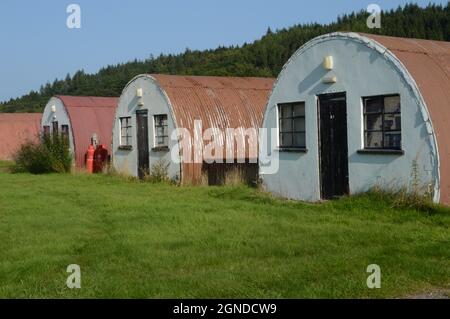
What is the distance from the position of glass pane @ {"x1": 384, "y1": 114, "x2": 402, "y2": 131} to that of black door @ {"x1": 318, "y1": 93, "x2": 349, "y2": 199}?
1053 mm

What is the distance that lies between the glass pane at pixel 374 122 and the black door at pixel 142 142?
32.0 ft

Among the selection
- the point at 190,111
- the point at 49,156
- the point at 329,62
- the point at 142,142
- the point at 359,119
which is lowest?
the point at 49,156

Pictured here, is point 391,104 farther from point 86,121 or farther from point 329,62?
point 86,121

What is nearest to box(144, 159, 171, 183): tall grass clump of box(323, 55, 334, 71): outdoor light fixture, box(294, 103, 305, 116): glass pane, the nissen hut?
the nissen hut

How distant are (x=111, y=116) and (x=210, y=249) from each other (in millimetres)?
20121

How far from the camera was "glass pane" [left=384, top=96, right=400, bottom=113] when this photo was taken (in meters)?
11.4

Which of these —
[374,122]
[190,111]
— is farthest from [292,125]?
[190,111]

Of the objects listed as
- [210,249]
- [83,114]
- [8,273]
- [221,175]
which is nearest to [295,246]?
[210,249]

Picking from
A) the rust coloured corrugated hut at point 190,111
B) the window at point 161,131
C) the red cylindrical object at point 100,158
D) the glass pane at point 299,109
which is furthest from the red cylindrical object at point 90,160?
the glass pane at point 299,109

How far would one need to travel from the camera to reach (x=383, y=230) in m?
9.15

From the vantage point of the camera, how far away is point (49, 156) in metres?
23.1

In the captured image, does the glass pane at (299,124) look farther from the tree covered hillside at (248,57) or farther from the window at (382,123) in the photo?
the tree covered hillside at (248,57)

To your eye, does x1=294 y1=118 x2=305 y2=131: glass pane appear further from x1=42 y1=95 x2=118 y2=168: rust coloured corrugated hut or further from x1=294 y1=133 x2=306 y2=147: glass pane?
x1=42 y1=95 x2=118 y2=168: rust coloured corrugated hut

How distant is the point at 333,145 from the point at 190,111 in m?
6.86
